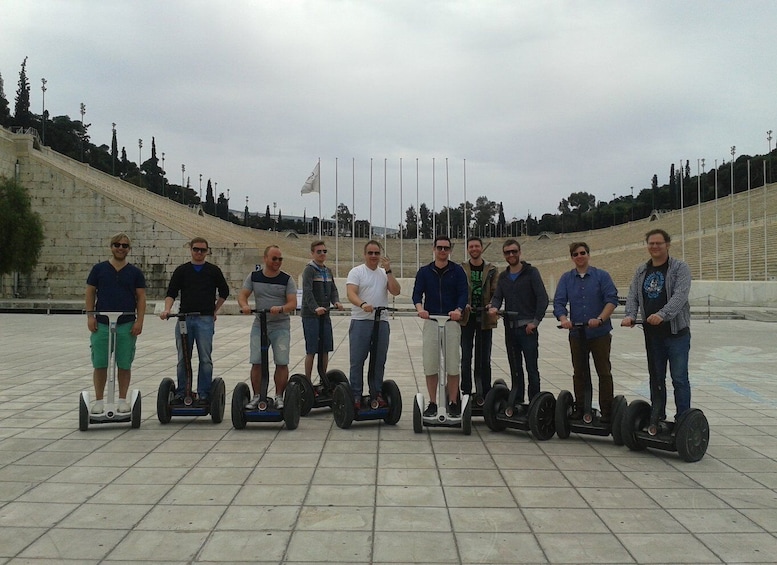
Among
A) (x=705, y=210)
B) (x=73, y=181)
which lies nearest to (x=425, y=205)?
(x=705, y=210)

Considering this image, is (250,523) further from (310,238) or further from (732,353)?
(310,238)

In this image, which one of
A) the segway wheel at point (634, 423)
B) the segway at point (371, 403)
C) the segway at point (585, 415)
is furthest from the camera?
the segway at point (371, 403)

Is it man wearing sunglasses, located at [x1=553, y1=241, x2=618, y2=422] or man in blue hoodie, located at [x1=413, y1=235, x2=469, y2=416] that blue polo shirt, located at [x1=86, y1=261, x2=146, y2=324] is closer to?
man in blue hoodie, located at [x1=413, y1=235, x2=469, y2=416]

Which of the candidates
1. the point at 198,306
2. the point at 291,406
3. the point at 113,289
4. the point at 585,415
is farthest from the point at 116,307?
the point at 585,415

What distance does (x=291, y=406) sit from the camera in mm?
5168

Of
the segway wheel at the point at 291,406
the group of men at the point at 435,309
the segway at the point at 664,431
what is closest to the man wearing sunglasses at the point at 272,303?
the group of men at the point at 435,309

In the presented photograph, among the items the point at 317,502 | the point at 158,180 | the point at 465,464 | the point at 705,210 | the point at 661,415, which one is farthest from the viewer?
the point at 158,180

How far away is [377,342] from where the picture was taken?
5.18 meters

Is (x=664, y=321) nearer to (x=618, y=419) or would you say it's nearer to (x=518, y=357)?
(x=618, y=419)

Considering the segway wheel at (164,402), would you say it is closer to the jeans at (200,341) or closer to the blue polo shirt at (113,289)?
the jeans at (200,341)

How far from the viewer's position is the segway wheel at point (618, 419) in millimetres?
4652

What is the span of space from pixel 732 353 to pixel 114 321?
10207 millimetres

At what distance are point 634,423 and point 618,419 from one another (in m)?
0.13

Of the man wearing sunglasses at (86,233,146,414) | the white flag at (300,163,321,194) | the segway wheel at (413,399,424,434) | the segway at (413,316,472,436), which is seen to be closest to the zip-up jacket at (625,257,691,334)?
the segway at (413,316,472,436)
